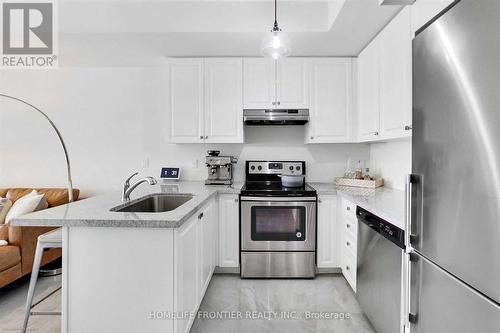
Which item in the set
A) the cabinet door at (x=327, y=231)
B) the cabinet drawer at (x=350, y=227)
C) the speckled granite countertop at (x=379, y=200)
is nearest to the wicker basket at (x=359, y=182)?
the speckled granite countertop at (x=379, y=200)

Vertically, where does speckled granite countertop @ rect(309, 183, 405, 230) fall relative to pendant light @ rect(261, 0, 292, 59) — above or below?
below

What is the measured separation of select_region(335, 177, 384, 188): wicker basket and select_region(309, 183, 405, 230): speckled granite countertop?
47mm

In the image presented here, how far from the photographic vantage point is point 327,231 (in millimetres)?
2641

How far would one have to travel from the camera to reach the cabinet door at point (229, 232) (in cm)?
267

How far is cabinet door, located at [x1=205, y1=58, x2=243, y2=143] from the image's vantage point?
2.89 metres

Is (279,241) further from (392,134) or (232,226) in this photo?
(392,134)

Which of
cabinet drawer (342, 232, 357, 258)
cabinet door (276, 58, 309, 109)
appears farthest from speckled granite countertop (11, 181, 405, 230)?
cabinet door (276, 58, 309, 109)

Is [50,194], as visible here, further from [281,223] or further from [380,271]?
[380,271]

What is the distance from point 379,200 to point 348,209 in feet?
1.25

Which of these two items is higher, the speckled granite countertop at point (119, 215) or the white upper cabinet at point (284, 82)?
the white upper cabinet at point (284, 82)

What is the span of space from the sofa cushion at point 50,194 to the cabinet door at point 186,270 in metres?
2.09

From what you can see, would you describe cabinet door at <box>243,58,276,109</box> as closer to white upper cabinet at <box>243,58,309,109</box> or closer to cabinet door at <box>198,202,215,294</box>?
white upper cabinet at <box>243,58,309,109</box>

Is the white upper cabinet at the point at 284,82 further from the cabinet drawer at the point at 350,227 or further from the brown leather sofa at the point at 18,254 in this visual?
the brown leather sofa at the point at 18,254

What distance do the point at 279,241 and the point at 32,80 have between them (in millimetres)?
3750
